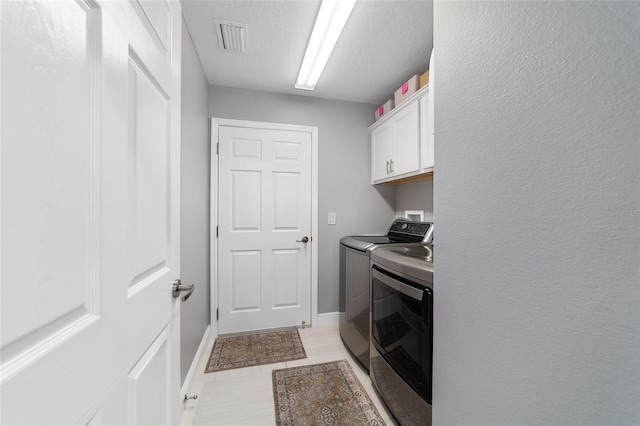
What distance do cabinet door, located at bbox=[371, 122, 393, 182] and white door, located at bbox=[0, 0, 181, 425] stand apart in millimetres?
1911

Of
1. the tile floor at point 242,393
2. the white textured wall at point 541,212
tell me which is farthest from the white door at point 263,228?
the white textured wall at point 541,212

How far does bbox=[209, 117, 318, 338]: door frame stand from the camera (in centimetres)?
224

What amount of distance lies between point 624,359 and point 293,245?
217cm

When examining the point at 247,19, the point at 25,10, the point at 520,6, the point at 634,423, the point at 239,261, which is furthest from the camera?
the point at 239,261

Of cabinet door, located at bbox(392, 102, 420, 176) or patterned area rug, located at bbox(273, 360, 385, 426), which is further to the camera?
cabinet door, located at bbox(392, 102, 420, 176)

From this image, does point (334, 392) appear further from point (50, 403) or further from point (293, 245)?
point (50, 403)

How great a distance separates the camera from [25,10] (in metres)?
0.32

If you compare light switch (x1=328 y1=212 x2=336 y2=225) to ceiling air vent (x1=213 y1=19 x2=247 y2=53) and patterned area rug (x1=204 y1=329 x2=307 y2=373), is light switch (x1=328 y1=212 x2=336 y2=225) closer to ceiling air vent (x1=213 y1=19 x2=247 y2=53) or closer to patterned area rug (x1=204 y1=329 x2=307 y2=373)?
A: patterned area rug (x1=204 y1=329 x2=307 y2=373)

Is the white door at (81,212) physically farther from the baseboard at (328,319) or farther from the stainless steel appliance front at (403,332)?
the baseboard at (328,319)

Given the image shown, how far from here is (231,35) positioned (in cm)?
164

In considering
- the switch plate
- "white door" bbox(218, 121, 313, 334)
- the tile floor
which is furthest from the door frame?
the tile floor

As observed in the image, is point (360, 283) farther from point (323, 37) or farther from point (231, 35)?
point (231, 35)

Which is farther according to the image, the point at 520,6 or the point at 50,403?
the point at 520,6

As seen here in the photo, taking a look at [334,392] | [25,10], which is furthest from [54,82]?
[334,392]
